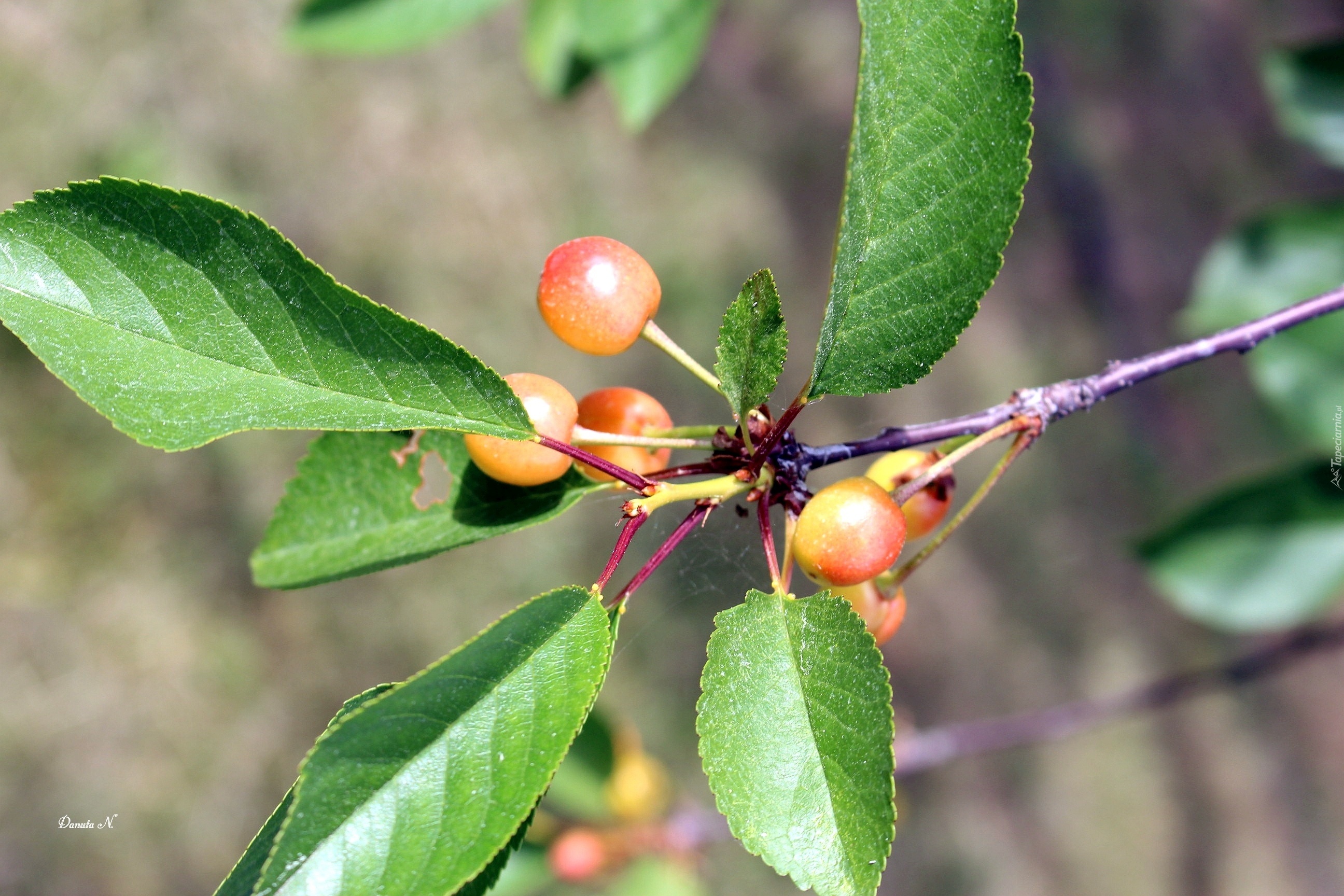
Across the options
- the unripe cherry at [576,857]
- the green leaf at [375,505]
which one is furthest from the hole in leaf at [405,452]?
the unripe cherry at [576,857]

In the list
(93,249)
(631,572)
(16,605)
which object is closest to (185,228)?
(93,249)

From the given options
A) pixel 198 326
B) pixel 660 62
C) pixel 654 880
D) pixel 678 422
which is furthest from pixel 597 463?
pixel 678 422

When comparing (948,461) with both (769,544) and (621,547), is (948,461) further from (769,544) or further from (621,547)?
(621,547)

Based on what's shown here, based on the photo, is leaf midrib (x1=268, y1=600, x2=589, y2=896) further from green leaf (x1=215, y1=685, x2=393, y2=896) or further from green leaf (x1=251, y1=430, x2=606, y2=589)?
green leaf (x1=251, y1=430, x2=606, y2=589)

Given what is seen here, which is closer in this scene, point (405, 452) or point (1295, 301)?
point (405, 452)

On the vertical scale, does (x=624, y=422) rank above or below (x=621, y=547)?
above

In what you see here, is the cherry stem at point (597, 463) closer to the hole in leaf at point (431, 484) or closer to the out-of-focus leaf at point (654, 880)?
the hole in leaf at point (431, 484)

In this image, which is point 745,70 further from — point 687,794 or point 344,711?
point 344,711
